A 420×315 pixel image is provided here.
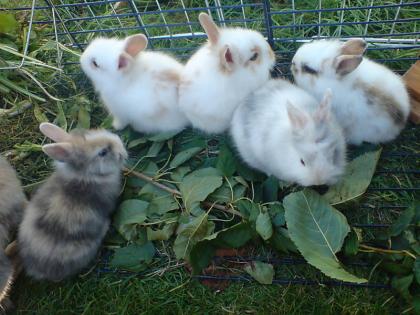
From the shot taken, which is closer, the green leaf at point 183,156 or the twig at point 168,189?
the twig at point 168,189

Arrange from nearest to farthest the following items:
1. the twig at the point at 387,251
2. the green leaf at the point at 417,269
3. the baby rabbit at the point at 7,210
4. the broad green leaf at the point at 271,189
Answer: the green leaf at the point at 417,269, the twig at the point at 387,251, the baby rabbit at the point at 7,210, the broad green leaf at the point at 271,189

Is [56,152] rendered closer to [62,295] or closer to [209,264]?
[62,295]

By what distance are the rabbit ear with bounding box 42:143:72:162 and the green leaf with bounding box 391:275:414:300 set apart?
1.87 meters

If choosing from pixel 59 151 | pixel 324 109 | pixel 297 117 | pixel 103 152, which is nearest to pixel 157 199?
pixel 103 152

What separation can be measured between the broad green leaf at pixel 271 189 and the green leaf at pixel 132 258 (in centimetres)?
73

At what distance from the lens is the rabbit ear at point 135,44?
311 centimetres

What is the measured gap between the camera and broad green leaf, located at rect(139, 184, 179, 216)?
10.0ft

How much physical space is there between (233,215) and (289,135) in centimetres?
59

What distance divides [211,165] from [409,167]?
1.19 metres

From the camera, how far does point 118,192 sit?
10.1ft

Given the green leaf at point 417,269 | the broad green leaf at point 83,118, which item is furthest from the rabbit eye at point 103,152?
the green leaf at point 417,269

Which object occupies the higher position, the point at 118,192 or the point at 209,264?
the point at 118,192

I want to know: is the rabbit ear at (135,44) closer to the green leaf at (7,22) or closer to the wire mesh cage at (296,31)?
the wire mesh cage at (296,31)

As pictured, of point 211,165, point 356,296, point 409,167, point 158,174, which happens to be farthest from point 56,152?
point 409,167
